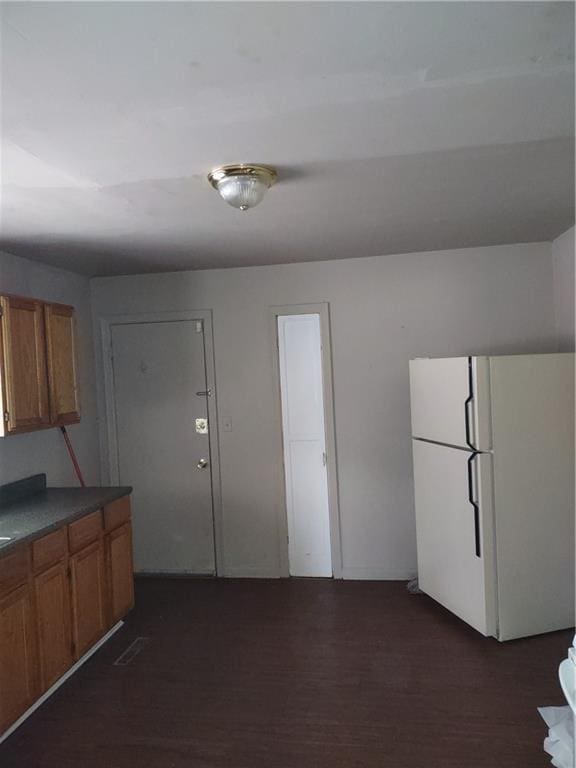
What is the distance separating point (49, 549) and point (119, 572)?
0.76 meters

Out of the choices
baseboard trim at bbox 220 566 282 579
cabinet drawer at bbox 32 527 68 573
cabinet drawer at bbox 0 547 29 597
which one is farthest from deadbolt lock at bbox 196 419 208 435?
cabinet drawer at bbox 0 547 29 597

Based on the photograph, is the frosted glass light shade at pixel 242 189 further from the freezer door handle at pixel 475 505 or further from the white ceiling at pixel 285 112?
the freezer door handle at pixel 475 505

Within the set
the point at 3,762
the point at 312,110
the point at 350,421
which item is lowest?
the point at 3,762

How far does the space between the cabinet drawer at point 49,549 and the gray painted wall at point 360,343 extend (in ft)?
5.02

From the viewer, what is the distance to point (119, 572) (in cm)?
340

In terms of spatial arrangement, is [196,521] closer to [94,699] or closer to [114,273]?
[94,699]

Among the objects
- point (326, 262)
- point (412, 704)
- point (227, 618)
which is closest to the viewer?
point (412, 704)

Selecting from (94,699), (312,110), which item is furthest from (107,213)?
(94,699)

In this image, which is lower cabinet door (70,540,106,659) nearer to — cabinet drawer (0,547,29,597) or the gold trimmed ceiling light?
cabinet drawer (0,547,29,597)

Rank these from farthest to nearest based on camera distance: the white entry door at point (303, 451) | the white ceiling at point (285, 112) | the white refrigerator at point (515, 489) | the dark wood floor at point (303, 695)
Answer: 1. the white entry door at point (303, 451)
2. the white refrigerator at point (515, 489)
3. the dark wood floor at point (303, 695)
4. the white ceiling at point (285, 112)

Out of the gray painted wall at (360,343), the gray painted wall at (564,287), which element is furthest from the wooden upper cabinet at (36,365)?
the gray painted wall at (564,287)

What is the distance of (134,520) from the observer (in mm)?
4359

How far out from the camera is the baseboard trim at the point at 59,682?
8.16 ft

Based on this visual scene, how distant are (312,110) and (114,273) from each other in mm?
2906
